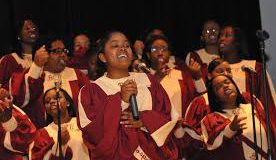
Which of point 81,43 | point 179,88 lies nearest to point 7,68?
point 81,43

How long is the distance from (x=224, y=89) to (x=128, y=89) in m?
1.45

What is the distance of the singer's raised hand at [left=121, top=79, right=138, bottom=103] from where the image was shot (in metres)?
3.79

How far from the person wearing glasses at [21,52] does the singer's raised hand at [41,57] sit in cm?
48

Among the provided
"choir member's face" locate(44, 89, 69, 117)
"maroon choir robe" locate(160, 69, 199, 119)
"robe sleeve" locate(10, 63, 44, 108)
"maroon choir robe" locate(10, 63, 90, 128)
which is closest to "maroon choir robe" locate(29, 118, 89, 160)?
"choir member's face" locate(44, 89, 69, 117)

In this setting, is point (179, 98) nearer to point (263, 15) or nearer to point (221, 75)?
point (221, 75)

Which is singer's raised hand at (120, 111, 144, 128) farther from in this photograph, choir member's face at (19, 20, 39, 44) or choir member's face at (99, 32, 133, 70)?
choir member's face at (19, 20, 39, 44)

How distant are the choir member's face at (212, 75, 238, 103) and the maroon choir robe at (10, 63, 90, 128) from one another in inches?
52.2

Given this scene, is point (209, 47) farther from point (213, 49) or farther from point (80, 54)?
point (80, 54)

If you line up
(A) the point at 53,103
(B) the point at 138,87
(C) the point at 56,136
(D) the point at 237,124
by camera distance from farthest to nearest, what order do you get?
(A) the point at 53,103
(C) the point at 56,136
(D) the point at 237,124
(B) the point at 138,87

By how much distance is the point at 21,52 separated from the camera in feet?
20.5

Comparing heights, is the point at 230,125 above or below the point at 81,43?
below

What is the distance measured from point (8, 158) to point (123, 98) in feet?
5.32

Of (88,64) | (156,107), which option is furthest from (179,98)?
(156,107)

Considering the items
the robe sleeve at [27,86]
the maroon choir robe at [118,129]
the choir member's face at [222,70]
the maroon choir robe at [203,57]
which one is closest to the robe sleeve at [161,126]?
the maroon choir robe at [118,129]
